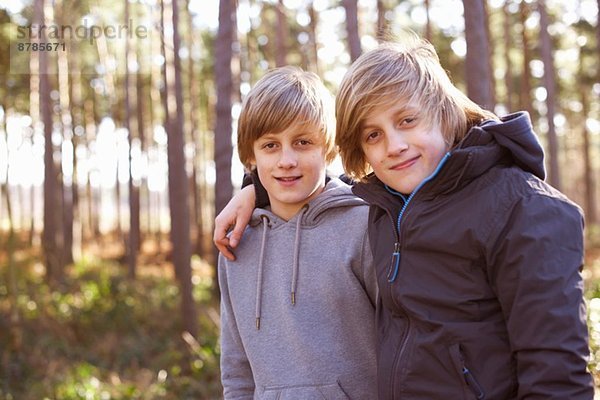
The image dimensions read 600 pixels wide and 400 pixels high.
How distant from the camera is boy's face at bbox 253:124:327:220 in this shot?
241cm

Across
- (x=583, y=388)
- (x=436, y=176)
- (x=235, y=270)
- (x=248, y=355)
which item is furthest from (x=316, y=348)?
(x=583, y=388)

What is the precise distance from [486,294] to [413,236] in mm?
263

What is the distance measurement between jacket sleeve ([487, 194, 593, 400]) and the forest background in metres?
1.04

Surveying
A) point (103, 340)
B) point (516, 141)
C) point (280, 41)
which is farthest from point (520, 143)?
point (280, 41)

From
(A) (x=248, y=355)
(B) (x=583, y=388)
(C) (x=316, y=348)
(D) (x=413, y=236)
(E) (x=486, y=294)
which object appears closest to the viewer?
(B) (x=583, y=388)

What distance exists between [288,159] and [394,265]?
0.62 meters

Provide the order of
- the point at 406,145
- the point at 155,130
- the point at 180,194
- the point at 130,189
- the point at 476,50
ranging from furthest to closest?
the point at 155,130 < the point at 130,189 < the point at 180,194 < the point at 476,50 < the point at 406,145

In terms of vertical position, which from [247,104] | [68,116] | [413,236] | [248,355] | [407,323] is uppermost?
[68,116]

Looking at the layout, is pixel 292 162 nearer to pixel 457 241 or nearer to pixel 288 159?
pixel 288 159

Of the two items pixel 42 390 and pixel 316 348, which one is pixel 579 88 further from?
pixel 316 348

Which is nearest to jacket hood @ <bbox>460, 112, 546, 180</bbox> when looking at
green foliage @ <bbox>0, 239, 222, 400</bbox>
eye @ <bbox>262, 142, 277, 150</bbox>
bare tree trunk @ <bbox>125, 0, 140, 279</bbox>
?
eye @ <bbox>262, 142, 277, 150</bbox>

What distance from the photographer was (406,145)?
78.2 inches

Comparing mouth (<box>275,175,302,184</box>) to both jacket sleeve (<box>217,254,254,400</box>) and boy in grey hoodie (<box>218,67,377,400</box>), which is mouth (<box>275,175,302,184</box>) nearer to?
boy in grey hoodie (<box>218,67,377,400</box>)

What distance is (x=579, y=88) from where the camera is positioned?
26531 mm
